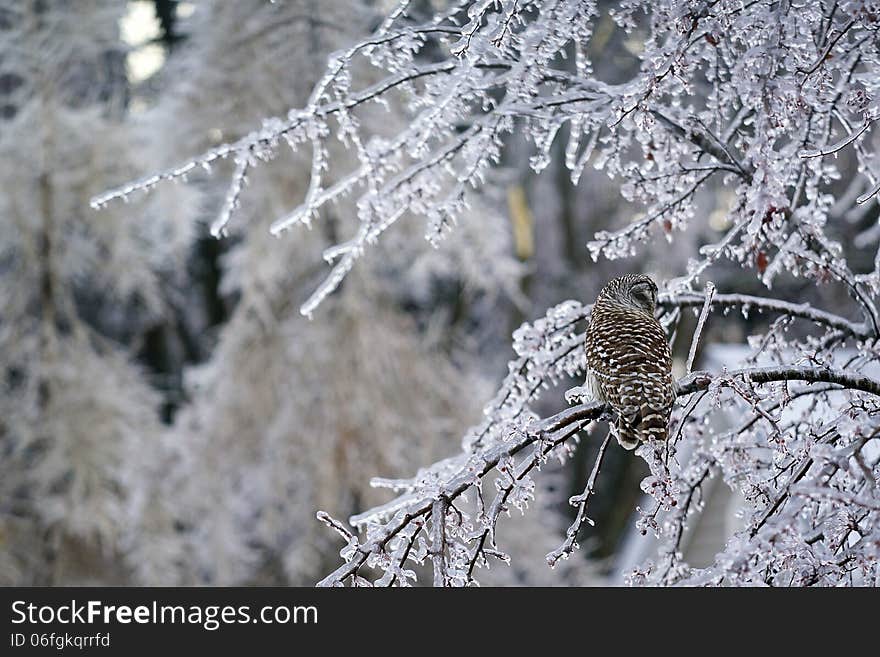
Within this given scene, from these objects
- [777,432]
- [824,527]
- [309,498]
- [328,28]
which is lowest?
[824,527]

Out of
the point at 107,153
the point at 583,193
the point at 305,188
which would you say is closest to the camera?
the point at 305,188

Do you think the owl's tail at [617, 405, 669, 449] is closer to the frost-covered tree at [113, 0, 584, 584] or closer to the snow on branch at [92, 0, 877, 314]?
the snow on branch at [92, 0, 877, 314]

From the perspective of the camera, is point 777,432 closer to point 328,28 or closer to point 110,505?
point 328,28


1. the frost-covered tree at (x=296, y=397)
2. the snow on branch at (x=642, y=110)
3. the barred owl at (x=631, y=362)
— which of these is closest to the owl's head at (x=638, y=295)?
the barred owl at (x=631, y=362)

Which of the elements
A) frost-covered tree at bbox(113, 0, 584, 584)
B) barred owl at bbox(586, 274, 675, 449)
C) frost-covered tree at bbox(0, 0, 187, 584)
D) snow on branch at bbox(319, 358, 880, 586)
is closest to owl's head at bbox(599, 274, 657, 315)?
barred owl at bbox(586, 274, 675, 449)

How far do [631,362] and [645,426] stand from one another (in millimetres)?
167

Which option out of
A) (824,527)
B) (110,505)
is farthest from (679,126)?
(110,505)

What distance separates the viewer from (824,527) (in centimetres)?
218

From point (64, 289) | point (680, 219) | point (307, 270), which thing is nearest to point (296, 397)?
point (307, 270)

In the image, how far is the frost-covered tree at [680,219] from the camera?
2012mm

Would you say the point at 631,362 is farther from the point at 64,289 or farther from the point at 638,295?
the point at 64,289

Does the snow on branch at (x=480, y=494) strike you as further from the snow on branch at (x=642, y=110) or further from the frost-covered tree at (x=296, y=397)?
the frost-covered tree at (x=296, y=397)
